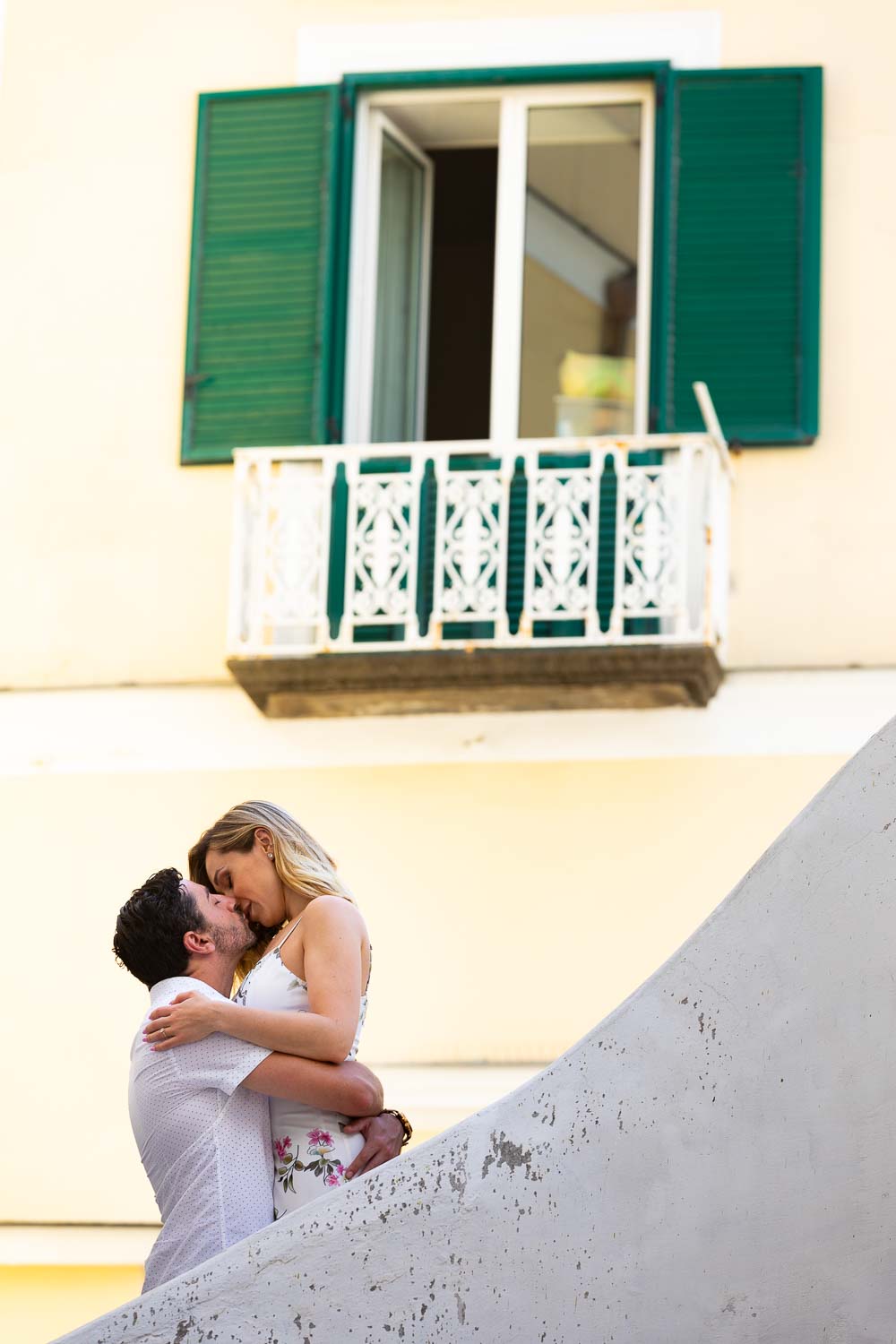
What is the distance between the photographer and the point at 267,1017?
389 cm

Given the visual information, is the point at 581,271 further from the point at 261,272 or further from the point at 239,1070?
the point at 239,1070

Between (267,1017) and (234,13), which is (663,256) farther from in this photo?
(267,1017)

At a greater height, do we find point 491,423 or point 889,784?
point 491,423

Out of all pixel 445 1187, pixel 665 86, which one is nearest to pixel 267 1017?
pixel 445 1187

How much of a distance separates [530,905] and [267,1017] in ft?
14.8

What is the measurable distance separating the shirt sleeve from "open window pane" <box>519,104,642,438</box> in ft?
17.9

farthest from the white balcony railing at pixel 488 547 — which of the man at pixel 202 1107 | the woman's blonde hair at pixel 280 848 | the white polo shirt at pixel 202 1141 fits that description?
the white polo shirt at pixel 202 1141

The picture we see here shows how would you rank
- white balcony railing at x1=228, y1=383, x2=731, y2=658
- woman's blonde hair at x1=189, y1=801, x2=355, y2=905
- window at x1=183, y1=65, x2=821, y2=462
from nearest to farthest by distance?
woman's blonde hair at x1=189, y1=801, x2=355, y2=905 → white balcony railing at x1=228, y1=383, x2=731, y2=658 → window at x1=183, y1=65, x2=821, y2=462

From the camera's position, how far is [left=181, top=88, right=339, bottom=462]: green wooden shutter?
352 inches

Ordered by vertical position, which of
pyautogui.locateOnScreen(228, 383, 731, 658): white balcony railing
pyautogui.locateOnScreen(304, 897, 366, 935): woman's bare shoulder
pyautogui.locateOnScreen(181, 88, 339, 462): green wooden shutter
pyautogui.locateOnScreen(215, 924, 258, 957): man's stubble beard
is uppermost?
pyautogui.locateOnScreen(181, 88, 339, 462): green wooden shutter

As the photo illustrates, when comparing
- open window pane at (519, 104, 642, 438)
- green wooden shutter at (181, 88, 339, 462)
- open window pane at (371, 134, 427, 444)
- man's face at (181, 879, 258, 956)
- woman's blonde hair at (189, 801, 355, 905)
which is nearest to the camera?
man's face at (181, 879, 258, 956)

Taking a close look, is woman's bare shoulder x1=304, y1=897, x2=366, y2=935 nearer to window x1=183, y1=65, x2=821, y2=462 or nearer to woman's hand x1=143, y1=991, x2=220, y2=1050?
woman's hand x1=143, y1=991, x2=220, y2=1050

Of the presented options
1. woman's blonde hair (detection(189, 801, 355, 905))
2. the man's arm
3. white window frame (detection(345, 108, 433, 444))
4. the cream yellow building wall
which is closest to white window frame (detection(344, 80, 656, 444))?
white window frame (detection(345, 108, 433, 444))

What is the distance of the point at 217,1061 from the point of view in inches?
154
